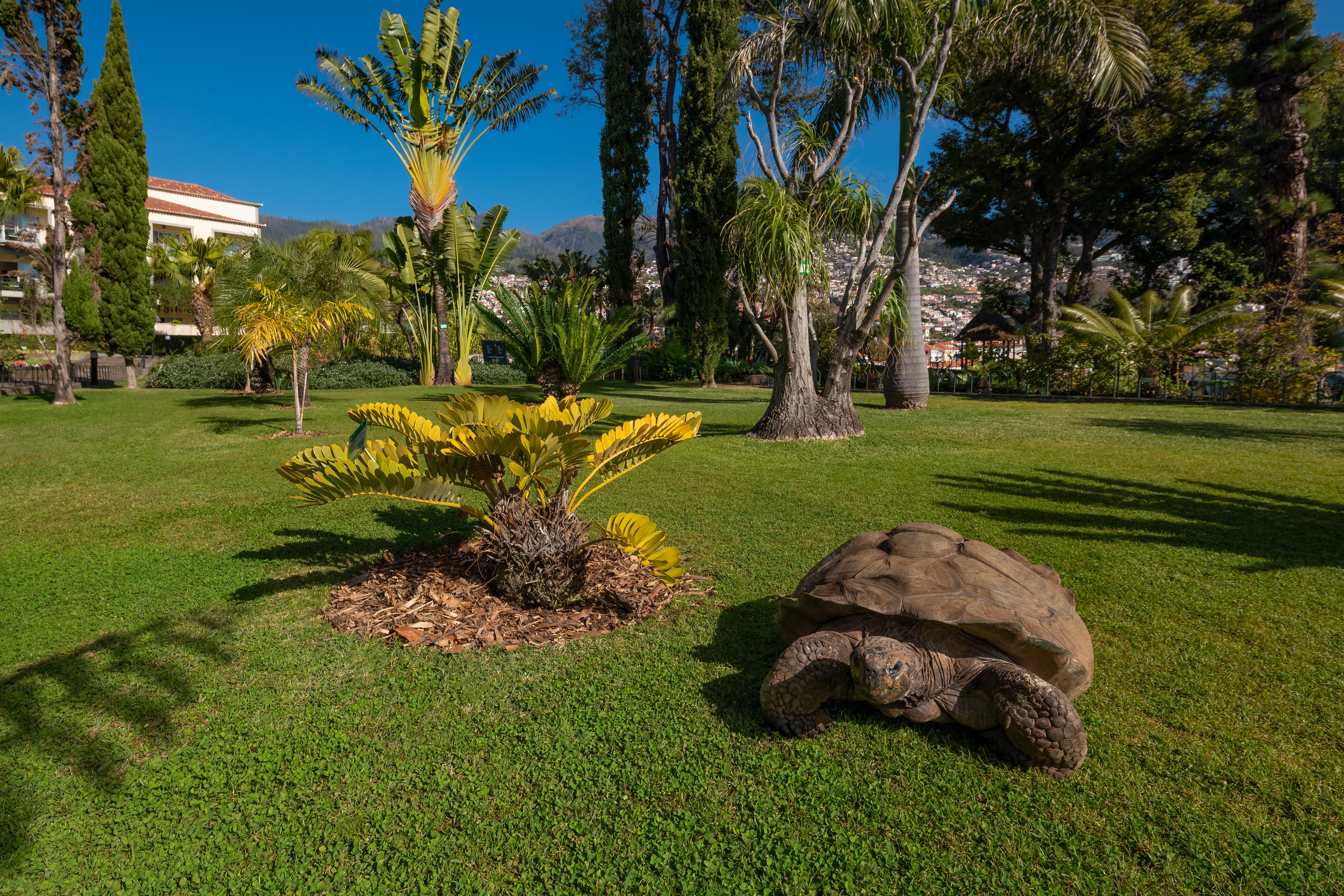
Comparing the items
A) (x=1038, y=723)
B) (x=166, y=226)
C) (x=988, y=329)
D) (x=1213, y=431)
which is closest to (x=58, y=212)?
(x=1038, y=723)

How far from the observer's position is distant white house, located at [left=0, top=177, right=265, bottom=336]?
34469 mm

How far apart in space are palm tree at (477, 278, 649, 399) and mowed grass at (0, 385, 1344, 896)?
5.40 m

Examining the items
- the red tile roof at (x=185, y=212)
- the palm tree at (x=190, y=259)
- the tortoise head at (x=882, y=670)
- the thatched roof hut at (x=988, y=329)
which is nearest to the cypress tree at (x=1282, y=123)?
the thatched roof hut at (x=988, y=329)

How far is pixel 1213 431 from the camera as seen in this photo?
452 inches

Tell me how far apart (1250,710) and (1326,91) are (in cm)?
2916

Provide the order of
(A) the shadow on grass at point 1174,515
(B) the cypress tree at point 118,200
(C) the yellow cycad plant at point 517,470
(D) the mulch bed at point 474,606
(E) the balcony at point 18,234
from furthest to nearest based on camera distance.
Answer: (E) the balcony at point 18,234
(B) the cypress tree at point 118,200
(A) the shadow on grass at point 1174,515
(D) the mulch bed at point 474,606
(C) the yellow cycad plant at point 517,470

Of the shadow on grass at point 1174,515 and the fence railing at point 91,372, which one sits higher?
the fence railing at point 91,372

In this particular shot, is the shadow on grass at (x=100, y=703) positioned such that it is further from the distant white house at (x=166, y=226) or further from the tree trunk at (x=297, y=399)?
the distant white house at (x=166, y=226)

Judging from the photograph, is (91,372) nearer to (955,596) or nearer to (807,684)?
(807,684)

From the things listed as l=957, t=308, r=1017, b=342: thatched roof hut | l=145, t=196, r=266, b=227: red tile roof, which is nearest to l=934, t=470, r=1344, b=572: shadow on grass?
l=957, t=308, r=1017, b=342: thatched roof hut

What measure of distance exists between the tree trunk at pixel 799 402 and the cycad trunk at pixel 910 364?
14.8 ft

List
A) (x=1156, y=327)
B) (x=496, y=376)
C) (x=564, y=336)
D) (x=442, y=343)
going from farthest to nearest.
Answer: (x=496, y=376)
(x=442, y=343)
(x=1156, y=327)
(x=564, y=336)

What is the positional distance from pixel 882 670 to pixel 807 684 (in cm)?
36

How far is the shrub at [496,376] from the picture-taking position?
26.8 metres
